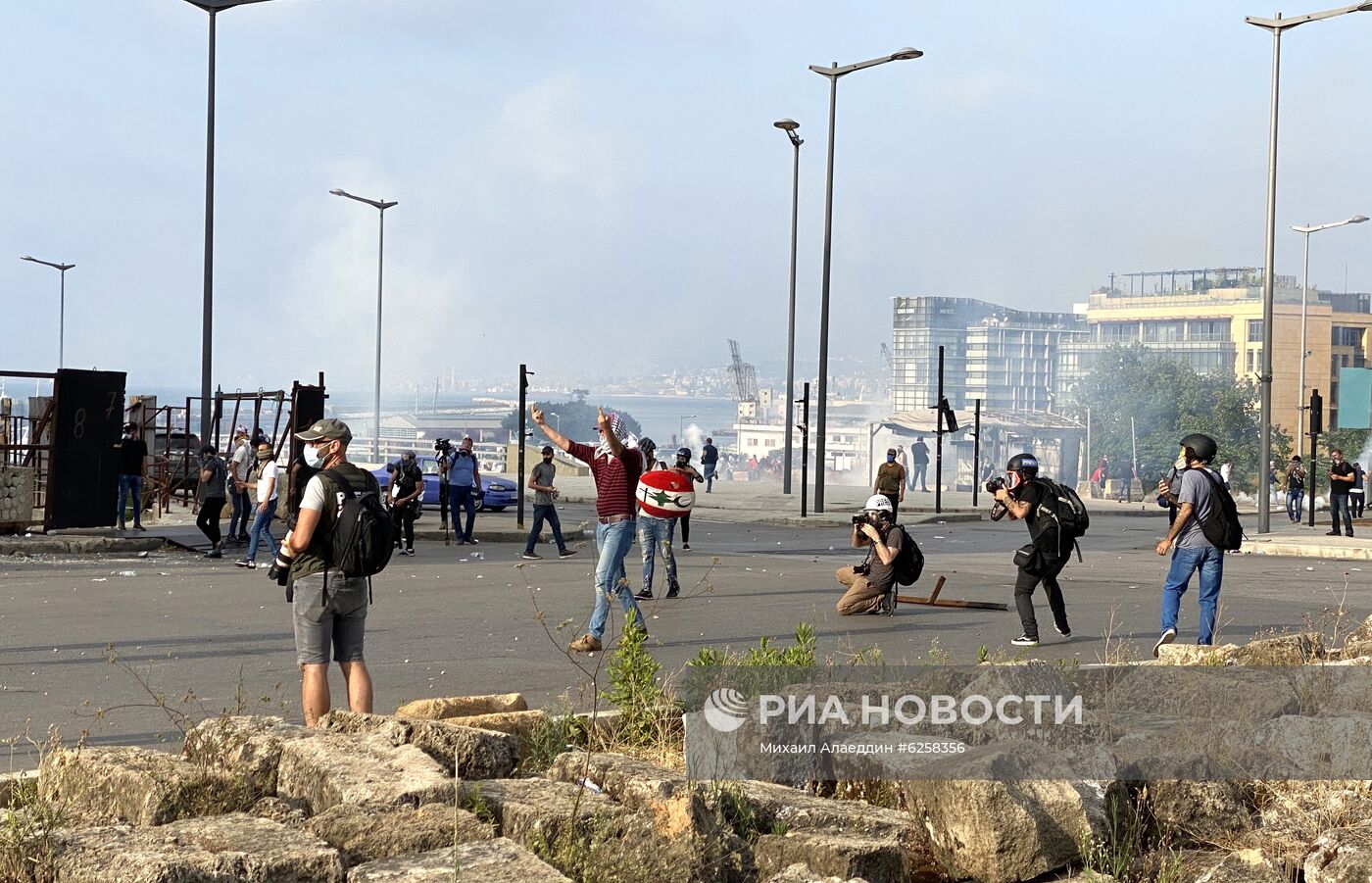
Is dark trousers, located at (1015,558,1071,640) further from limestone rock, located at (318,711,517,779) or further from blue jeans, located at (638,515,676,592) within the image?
limestone rock, located at (318,711,517,779)

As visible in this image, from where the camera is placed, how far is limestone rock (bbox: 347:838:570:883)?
4602mm

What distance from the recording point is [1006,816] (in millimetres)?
5434

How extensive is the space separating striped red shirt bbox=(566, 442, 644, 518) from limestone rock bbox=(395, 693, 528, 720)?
16.5 feet

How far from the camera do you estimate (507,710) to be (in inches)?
294

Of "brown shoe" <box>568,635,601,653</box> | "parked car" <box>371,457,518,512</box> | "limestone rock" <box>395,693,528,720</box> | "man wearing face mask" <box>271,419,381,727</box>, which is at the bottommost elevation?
"parked car" <box>371,457,518,512</box>

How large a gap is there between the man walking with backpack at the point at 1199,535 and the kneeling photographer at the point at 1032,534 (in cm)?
87

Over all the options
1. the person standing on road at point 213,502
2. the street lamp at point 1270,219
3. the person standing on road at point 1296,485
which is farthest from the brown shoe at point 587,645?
the person standing on road at point 1296,485

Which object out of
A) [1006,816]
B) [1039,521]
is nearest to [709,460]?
[1039,521]

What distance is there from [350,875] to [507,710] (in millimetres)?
2782

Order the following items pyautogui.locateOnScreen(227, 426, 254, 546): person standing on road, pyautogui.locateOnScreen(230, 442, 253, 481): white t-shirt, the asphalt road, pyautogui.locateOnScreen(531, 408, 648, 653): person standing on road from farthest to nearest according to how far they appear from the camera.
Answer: pyautogui.locateOnScreen(230, 442, 253, 481): white t-shirt < pyautogui.locateOnScreen(227, 426, 254, 546): person standing on road < pyautogui.locateOnScreen(531, 408, 648, 653): person standing on road < the asphalt road

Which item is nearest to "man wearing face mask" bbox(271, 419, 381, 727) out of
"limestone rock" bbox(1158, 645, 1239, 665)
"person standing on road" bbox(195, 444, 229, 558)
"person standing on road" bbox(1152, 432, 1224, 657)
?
"limestone rock" bbox(1158, 645, 1239, 665)

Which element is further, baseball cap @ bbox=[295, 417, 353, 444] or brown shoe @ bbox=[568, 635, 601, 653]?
brown shoe @ bbox=[568, 635, 601, 653]

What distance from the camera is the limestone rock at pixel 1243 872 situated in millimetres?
5008

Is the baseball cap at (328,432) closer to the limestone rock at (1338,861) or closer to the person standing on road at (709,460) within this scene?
the limestone rock at (1338,861)
